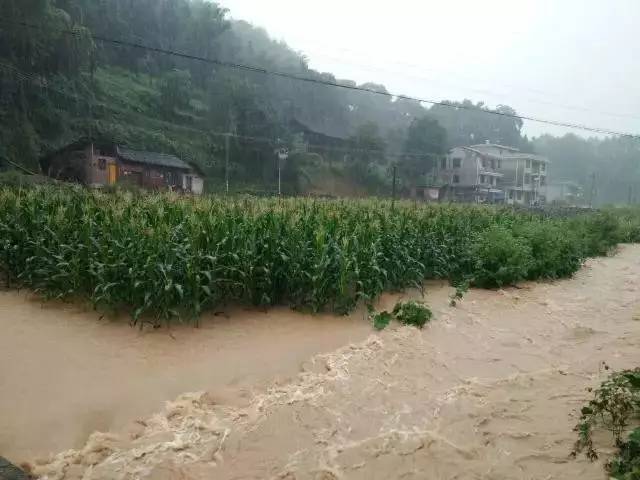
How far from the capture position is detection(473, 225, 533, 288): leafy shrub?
10516 mm

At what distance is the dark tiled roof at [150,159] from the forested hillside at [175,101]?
130 inches

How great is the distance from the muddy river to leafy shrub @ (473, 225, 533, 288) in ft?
7.93

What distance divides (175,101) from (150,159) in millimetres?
15037

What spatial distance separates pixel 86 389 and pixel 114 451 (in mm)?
1221

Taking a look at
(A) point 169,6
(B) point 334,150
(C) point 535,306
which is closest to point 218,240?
(C) point 535,306

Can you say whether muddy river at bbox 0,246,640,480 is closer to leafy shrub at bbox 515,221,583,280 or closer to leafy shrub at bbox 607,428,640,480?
leafy shrub at bbox 607,428,640,480

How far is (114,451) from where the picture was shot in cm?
412

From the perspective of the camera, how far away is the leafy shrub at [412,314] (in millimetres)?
7508

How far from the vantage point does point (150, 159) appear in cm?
2638

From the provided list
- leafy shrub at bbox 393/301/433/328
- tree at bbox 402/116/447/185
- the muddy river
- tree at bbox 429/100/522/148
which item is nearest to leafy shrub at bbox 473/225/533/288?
the muddy river

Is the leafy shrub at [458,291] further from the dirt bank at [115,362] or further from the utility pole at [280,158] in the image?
the utility pole at [280,158]

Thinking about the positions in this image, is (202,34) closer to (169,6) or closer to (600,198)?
(169,6)

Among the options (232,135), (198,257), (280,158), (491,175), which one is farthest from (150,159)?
(491,175)

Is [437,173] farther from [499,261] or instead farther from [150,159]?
[499,261]
